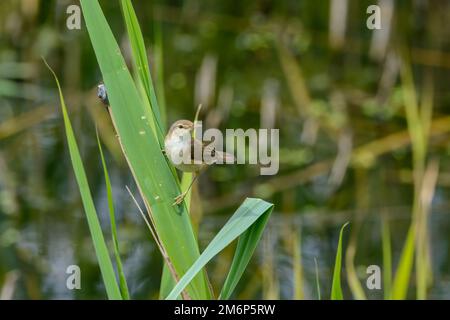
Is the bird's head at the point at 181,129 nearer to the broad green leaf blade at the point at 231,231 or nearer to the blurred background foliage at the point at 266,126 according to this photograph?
the broad green leaf blade at the point at 231,231

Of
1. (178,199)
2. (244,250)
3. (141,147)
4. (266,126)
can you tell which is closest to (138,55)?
(141,147)

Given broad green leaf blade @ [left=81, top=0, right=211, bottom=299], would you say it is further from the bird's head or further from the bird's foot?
the bird's head

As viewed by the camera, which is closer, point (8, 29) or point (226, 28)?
point (8, 29)

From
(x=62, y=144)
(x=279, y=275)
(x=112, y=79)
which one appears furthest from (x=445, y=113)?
(x=112, y=79)

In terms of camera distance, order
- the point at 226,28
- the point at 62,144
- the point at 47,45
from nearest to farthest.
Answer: the point at 62,144
the point at 47,45
the point at 226,28

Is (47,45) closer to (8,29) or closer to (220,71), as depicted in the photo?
(8,29)
